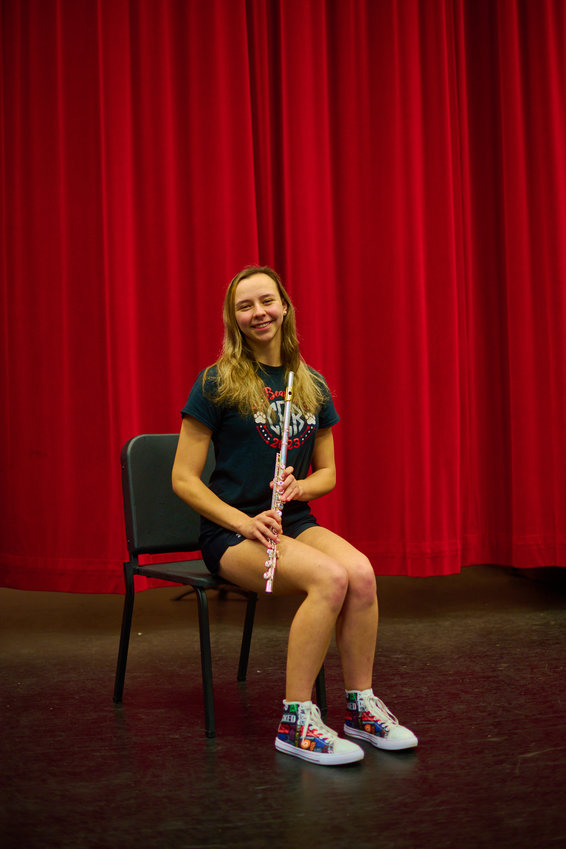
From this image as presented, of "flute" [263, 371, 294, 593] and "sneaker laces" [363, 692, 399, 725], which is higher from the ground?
"flute" [263, 371, 294, 593]

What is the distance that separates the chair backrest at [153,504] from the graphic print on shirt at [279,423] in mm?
397

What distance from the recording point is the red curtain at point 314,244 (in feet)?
10.1

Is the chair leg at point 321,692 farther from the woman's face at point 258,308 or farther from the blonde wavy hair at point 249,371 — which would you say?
the woman's face at point 258,308

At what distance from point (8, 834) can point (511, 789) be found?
0.91 metres

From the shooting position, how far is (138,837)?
1401mm

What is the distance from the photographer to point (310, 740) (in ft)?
5.61

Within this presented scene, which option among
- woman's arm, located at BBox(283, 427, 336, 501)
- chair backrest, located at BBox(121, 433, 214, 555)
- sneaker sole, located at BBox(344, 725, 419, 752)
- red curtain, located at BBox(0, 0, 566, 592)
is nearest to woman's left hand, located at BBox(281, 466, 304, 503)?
woman's arm, located at BBox(283, 427, 336, 501)

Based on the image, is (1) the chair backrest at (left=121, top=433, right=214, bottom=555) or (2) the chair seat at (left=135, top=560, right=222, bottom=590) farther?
(1) the chair backrest at (left=121, top=433, right=214, bottom=555)

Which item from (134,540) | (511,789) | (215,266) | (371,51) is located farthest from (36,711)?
(371,51)

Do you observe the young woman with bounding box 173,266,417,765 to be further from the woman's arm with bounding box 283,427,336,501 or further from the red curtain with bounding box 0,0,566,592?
the red curtain with bounding box 0,0,566,592

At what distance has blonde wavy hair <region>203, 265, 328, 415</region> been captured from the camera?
6.24ft

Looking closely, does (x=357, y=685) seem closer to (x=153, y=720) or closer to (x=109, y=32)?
(x=153, y=720)

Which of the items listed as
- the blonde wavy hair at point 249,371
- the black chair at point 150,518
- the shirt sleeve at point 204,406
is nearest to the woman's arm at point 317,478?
the blonde wavy hair at point 249,371

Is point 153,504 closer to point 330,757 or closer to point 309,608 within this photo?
point 309,608
